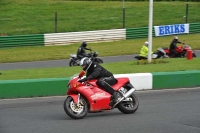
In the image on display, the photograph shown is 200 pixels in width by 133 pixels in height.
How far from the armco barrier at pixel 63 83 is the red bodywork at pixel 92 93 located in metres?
3.44

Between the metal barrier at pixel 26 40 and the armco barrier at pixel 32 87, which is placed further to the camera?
the metal barrier at pixel 26 40

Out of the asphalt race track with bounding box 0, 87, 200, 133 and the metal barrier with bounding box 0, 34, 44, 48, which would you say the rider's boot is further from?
the metal barrier with bounding box 0, 34, 44, 48

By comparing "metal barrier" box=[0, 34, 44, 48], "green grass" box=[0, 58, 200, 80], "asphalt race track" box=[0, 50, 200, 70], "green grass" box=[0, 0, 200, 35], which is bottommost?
"asphalt race track" box=[0, 50, 200, 70]

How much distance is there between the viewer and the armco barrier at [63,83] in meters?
14.5

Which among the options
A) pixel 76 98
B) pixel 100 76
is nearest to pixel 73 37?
pixel 100 76

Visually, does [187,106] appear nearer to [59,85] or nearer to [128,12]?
[59,85]

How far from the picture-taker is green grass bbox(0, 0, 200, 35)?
3628 centimetres

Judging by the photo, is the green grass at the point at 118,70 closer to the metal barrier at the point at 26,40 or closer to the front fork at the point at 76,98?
the front fork at the point at 76,98

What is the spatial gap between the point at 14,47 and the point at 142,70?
615 inches

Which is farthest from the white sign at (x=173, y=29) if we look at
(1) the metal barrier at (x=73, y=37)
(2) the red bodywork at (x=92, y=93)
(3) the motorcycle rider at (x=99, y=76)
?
(2) the red bodywork at (x=92, y=93)

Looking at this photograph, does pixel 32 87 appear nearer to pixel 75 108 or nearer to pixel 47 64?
pixel 75 108

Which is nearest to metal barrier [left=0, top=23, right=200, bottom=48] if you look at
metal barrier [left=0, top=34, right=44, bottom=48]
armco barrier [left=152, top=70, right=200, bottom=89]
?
metal barrier [left=0, top=34, right=44, bottom=48]

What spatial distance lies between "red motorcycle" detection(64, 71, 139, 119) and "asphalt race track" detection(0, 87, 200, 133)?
8.2 inches

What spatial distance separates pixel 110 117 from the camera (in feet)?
37.7
